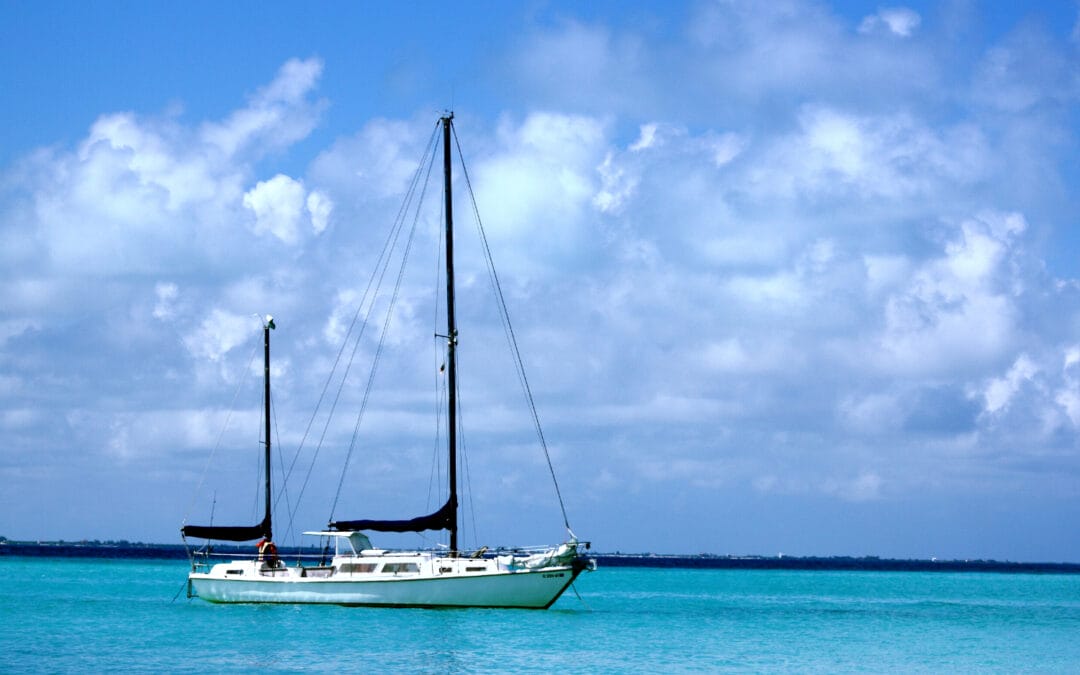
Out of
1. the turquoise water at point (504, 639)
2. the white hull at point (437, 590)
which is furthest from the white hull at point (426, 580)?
the turquoise water at point (504, 639)

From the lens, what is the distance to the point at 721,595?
367ft

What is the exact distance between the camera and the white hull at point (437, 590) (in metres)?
55.4

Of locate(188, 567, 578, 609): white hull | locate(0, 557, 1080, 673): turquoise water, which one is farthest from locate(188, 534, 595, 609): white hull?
locate(0, 557, 1080, 673): turquoise water

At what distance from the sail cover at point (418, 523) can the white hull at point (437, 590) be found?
2525 mm

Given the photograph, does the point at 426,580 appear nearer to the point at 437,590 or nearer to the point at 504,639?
the point at 437,590

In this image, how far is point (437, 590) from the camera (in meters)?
55.7

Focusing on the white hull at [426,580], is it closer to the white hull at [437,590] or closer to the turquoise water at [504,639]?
the white hull at [437,590]

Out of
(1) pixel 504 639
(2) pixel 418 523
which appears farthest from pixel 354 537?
(1) pixel 504 639

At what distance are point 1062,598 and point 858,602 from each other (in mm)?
31013

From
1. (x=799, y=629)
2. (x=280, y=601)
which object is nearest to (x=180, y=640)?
(x=280, y=601)

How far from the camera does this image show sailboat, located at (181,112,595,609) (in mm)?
55594

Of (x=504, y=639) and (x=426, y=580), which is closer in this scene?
(x=504, y=639)

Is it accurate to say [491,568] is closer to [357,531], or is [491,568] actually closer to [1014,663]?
[357,531]

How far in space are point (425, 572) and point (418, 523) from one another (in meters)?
2.67
